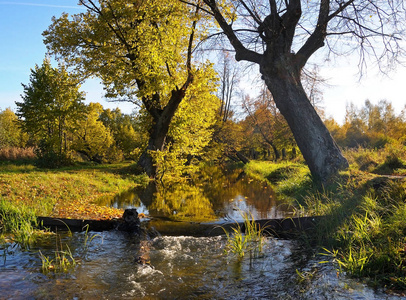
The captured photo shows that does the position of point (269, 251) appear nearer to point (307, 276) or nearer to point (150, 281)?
point (307, 276)

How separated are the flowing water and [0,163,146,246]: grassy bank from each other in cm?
108

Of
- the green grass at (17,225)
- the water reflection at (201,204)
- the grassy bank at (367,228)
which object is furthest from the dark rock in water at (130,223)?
the grassy bank at (367,228)

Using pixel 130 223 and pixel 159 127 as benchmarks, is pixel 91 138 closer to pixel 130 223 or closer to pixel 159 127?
pixel 159 127

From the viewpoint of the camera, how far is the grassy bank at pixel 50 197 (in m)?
6.72

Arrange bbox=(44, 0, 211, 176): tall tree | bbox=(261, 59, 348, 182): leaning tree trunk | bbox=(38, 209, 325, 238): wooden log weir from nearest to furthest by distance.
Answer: bbox=(38, 209, 325, 238): wooden log weir → bbox=(261, 59, 348, 182): leaning tree trunk → bbox=(44, 0, 211, 176): tall tree

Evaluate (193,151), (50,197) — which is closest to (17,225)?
(50,197)

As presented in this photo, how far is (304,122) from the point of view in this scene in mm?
9281

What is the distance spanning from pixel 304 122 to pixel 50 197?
8.37 meters

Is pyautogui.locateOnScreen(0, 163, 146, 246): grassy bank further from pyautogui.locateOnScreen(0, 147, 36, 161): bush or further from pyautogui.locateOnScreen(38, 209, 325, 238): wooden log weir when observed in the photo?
pyautogui.locateOnScreen(0, 147, 36, 161): bush

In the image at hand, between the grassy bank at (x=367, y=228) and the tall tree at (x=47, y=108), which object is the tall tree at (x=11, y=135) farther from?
the grassy bank at (x=367, y=228)

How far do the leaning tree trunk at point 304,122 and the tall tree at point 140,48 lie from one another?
5.25m

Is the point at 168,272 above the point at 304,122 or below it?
below

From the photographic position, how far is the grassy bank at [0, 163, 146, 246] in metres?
6.72

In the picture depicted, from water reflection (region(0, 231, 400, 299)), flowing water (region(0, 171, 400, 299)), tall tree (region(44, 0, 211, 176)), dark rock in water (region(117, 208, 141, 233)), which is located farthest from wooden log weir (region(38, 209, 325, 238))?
tall tree (region(44, 0, 211, 176))
